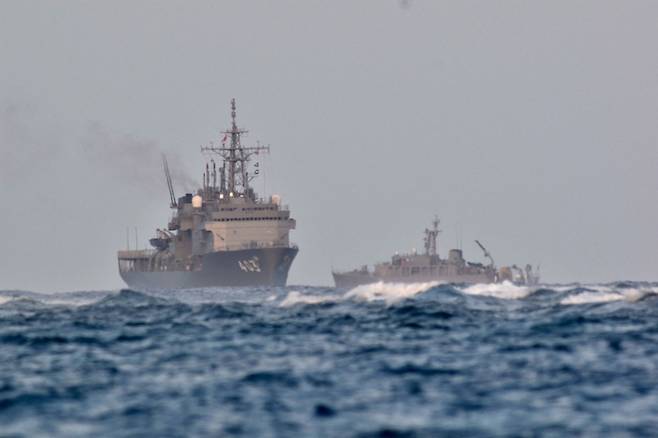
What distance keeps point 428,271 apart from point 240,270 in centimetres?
2224

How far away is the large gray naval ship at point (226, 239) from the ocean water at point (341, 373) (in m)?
117

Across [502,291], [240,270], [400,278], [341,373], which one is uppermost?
[240,270]

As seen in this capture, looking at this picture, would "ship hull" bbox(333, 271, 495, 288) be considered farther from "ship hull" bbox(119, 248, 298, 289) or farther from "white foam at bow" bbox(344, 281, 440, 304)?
"white foam at bow" bbox(344, 281, 440, 304)

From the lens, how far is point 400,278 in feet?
540

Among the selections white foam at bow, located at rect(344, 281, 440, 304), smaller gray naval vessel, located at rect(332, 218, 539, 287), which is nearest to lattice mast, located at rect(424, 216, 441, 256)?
smaller gray naval vessel, located at rect(332, 218, 539, 287)

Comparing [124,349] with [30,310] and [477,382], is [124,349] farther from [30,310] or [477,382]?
[30,310]

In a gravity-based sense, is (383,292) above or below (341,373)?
above

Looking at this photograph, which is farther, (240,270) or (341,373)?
(240,270)

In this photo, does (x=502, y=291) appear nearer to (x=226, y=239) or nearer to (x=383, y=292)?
(x=383, y=292)

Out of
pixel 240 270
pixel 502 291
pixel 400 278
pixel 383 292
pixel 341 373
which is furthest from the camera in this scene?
pixel 240 270

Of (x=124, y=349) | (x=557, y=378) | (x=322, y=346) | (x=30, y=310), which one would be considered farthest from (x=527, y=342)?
(x=30, y=310)

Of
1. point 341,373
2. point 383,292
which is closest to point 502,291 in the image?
point 383,292

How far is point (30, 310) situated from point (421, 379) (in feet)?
120

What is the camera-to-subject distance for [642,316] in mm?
45656
